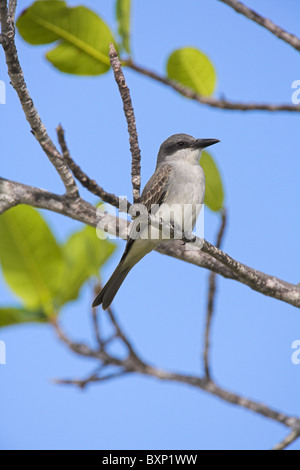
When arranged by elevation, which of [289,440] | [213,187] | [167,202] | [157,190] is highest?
[157,190]

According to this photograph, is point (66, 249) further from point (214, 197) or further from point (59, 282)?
point (214, 197)

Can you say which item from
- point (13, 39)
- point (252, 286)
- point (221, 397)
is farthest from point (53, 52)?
point (221, 397)

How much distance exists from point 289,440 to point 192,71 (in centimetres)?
240

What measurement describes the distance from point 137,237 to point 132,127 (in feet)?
5.26

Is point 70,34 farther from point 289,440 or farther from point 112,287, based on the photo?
point 289,440

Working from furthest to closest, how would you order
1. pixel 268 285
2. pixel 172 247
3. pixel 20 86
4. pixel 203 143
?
pixel 203 143 < pixel 172 247 < pixel 268 285 < pixel 20 86

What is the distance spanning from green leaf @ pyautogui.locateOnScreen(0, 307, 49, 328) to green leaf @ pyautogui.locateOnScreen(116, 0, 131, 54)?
186 cm

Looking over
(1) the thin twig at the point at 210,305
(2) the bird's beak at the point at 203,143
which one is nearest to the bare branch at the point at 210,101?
(1) the thin twig at the point at 210,305

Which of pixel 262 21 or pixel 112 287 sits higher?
pixel 262 21

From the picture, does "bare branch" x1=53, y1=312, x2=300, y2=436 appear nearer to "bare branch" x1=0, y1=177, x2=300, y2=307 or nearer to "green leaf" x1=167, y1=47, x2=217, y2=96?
"bare branch" x1=0, y1=177, x2=300, y2=307

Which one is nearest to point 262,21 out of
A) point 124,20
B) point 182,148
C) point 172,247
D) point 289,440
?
point 124,20

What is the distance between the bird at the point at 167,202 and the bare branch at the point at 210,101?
108cm

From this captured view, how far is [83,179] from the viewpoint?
2.62m

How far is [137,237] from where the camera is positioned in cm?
439
